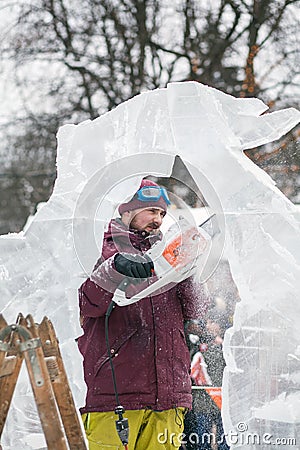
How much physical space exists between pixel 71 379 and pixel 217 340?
753 millimetres

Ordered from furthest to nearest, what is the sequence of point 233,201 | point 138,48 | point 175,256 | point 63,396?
point 138,48
point 233,201
point 175,256
point 63,396

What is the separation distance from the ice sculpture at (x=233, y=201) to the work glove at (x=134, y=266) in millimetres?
225

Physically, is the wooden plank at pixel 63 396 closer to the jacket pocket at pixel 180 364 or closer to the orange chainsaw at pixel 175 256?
the orange chainsaw at pixel 175 256

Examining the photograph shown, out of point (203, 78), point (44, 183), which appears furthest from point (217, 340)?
point (44, 183)

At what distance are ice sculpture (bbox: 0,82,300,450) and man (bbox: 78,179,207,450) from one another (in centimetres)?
15

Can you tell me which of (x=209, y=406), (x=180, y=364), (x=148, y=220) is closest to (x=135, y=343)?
(x=180, y=364)

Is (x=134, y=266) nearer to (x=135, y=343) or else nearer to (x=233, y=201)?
(x=135, y=343)

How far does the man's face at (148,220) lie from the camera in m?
3.24

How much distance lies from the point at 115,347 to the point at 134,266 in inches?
14.1

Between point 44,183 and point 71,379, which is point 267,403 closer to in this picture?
point 71,379

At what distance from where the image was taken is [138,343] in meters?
3.17

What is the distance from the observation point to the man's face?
3236 mm

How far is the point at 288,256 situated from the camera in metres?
3.40

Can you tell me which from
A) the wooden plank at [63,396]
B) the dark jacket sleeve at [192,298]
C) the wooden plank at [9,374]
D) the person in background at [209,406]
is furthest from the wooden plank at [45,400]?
the person in background at [209,406]
